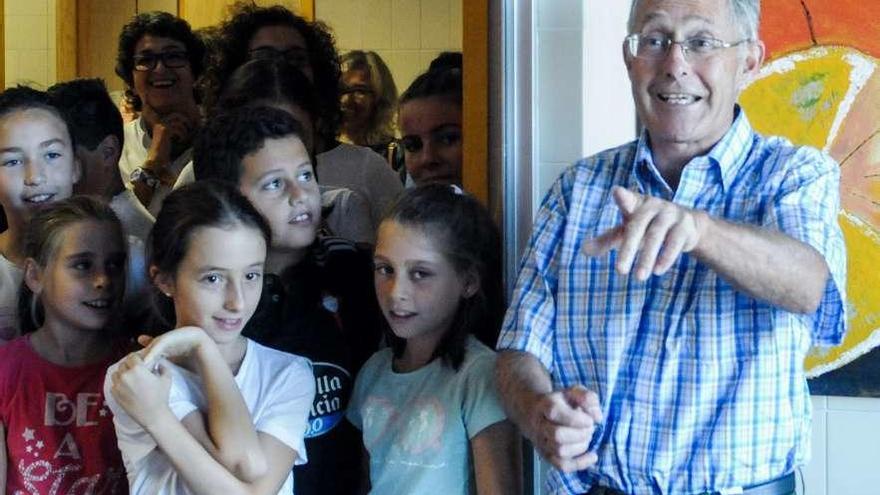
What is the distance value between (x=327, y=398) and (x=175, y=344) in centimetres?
32

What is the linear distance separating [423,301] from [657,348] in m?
0.42

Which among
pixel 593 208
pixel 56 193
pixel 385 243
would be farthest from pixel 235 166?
pixel 593 208

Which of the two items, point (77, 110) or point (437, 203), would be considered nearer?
point (437, 203)

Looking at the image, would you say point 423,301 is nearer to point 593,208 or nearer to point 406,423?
point 406,423

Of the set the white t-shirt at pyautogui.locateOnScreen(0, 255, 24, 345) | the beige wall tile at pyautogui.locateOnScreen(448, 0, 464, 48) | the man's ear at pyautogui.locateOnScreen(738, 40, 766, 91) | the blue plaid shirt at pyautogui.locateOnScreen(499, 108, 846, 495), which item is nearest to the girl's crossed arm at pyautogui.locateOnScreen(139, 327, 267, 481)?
the blue plaid shirt at pyautogui.locateOnScreen(499, 108, 846, 495)

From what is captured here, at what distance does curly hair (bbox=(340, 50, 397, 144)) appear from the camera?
112 inches

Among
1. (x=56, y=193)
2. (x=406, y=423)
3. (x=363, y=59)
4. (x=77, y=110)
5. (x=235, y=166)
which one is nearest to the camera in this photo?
(x=406, y=423)

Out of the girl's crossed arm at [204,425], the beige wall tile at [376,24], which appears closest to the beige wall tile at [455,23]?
the beige wall tile at [376,24]

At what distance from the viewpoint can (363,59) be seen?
3230 millimetres

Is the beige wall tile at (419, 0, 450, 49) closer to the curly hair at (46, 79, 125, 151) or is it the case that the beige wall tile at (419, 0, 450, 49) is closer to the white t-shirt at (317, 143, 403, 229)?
the white t-shirt at (317, 143, 403, 229)

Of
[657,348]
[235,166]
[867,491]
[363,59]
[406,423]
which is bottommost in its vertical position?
[867,491]

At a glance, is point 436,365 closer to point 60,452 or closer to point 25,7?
point 60,452

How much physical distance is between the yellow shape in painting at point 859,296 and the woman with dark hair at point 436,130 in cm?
74

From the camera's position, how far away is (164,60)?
116 inches
